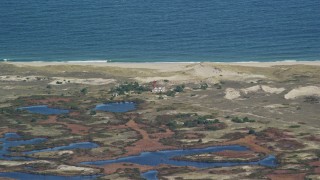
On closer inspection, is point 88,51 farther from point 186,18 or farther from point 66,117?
point 66,117

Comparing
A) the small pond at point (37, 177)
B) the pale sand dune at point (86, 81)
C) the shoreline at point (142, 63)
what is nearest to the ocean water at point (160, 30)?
the shoreline at point (142, 63)

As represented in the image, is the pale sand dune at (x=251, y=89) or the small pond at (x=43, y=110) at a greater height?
the pale sand dune at (x=251, y=89)

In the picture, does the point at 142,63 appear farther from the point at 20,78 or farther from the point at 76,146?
the point at 76,146

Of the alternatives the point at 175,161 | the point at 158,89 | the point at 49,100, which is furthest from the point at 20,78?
the point at 175,161

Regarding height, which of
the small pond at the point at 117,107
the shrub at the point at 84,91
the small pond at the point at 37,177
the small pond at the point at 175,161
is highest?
the shrub at the point at 84,91

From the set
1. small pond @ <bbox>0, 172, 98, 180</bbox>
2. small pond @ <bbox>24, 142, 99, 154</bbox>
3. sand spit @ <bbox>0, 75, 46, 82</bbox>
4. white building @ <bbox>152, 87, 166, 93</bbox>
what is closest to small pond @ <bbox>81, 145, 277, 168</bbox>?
small pond @ <bbox>0, 172, 98, 180</bbox>

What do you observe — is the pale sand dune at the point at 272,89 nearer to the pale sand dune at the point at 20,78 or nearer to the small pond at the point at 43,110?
the small pond at the point at 43,110
